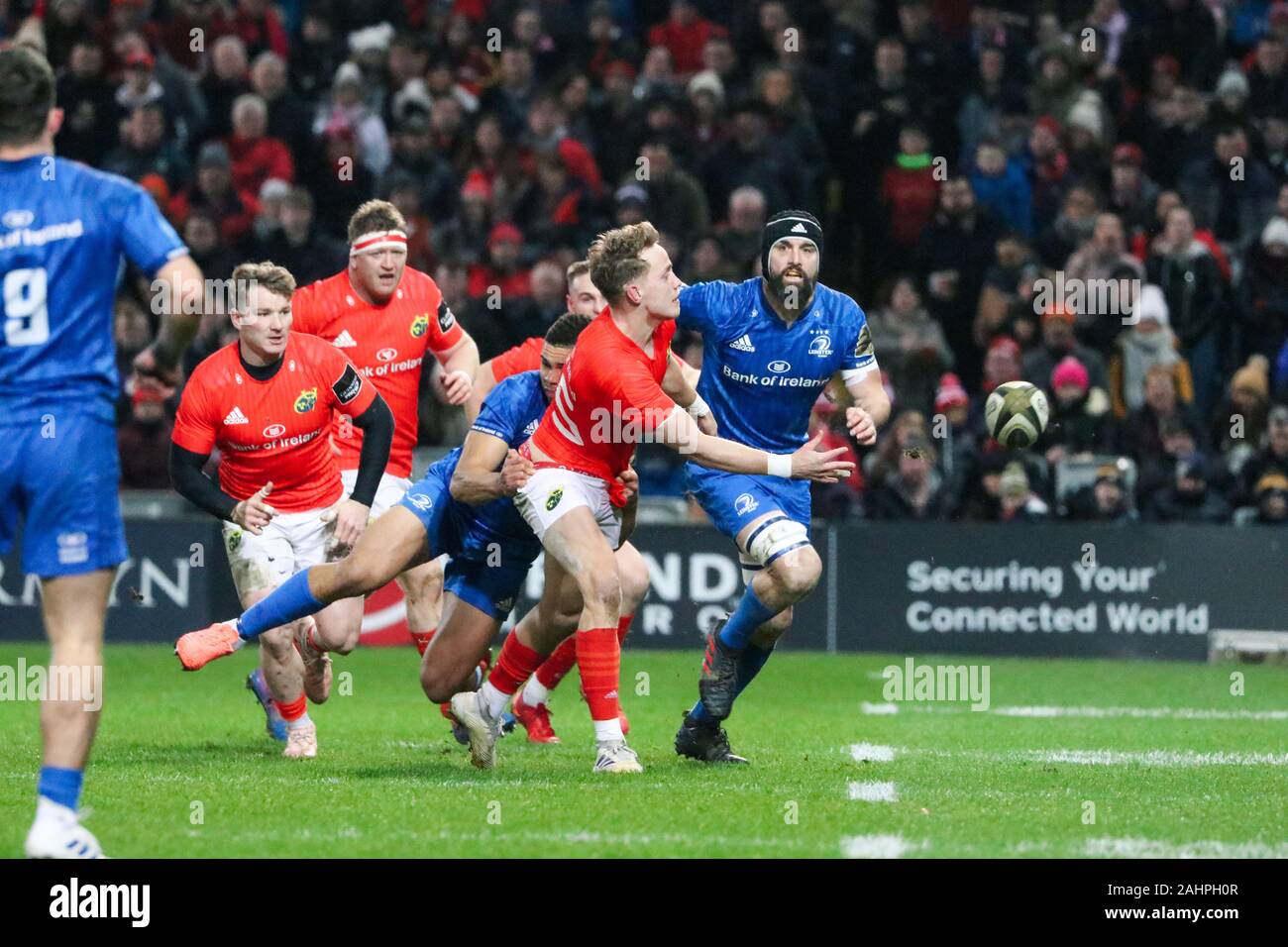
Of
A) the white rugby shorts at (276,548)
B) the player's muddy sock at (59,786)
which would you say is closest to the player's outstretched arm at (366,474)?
the white rugby shorts at (276,548)

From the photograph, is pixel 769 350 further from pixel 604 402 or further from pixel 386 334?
pixel 386 334

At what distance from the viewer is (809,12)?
20875mm

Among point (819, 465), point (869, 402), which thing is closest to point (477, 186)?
point (869, 402)

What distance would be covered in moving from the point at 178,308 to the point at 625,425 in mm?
3087

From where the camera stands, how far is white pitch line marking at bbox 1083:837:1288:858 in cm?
667

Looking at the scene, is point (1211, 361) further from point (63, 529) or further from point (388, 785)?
point (63, 529)

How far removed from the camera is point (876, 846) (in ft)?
22.5

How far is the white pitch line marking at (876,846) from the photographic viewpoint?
666 cm

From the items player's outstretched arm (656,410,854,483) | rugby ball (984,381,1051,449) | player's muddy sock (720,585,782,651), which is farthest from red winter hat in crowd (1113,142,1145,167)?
player's outstretched arm (656,410,854,483)

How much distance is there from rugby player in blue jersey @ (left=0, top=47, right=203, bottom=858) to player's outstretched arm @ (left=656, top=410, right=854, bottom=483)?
287cm

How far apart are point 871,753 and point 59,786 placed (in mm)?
4863

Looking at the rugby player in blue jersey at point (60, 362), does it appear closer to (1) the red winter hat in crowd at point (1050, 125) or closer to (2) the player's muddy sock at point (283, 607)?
(2) the player's muddy sock at point (283, 607)

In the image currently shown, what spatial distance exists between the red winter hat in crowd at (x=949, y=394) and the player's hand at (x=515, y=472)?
341 inches
